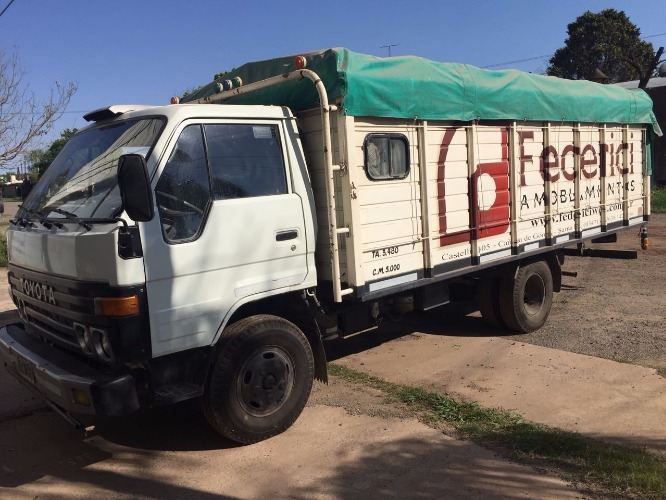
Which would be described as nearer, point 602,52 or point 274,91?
point 274,91

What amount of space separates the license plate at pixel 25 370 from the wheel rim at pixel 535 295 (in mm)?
5423

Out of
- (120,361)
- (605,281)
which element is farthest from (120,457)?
(605,281)

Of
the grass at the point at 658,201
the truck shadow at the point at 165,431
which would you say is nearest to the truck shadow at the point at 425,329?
the truck shadow at the point at 165,431

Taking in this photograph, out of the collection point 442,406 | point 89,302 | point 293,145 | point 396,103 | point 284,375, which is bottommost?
point 442,406

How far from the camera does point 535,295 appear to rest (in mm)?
7262

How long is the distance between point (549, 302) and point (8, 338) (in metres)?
5.92

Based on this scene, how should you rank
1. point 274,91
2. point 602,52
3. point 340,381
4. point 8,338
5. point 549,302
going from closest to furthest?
point 8,338 → point 274,91 → point 340,381 → point 549,302 → point 602,52

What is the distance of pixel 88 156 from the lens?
444cm

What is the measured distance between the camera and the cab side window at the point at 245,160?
4113mm

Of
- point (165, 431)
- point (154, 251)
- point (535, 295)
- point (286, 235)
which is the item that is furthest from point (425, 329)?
point (154, 251)

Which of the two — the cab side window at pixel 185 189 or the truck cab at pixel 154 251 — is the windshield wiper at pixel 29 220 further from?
the cab side window at pixel 185 189

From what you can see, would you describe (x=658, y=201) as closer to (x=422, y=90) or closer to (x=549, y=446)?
(x=422, y=90)

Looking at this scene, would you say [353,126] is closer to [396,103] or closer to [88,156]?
[396,103]

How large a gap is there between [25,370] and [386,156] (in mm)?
3212
